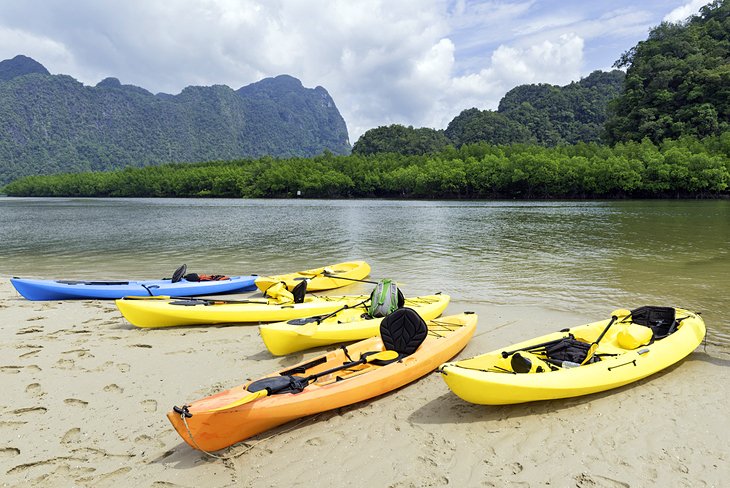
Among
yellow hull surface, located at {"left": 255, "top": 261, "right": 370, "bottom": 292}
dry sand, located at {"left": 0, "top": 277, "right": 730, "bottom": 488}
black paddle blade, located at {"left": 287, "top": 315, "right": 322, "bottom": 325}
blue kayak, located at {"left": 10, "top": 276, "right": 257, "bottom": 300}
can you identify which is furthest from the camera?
yellow hull surface, located at {"left": 255, "top": 261, "right": 370, "bottom": 292}

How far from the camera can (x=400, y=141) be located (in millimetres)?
114250

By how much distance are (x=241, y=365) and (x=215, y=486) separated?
2745 mm

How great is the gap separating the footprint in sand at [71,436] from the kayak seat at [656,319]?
7.56 m

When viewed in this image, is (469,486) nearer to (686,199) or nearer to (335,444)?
(335,444)

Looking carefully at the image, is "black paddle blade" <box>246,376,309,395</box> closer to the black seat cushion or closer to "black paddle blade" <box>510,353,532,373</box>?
the black seat cushion

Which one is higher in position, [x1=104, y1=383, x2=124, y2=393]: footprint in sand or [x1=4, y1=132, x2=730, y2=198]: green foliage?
[x1=4, y1=132, x2=730, y2=198]: green foliage

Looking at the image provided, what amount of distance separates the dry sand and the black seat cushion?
20.4 inches

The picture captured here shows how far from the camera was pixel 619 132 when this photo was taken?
249ft

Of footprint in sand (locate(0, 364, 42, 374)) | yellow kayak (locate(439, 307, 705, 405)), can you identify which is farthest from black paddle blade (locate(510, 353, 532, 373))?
footprint in sand (locate(0, 364, 42, 374))

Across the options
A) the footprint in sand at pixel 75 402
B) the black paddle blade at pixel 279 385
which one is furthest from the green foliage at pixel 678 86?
the footprint in sand at pixel 75 402

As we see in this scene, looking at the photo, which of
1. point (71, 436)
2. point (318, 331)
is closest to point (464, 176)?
point (318, 331)

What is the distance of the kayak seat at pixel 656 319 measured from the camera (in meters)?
6.87

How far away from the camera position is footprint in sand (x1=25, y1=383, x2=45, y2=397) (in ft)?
17.5

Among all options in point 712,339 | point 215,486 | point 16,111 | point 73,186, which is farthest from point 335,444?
point 16,111
